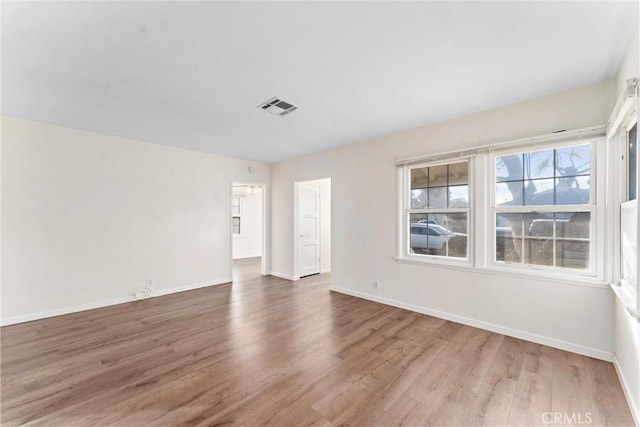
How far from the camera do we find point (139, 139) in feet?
13.7

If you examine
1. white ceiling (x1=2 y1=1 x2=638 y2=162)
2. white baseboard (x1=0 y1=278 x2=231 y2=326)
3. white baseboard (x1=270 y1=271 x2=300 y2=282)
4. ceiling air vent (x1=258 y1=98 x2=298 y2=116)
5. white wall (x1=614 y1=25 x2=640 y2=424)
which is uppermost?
white ceiling (x1=2 y1=1 x2=638 y2=162)

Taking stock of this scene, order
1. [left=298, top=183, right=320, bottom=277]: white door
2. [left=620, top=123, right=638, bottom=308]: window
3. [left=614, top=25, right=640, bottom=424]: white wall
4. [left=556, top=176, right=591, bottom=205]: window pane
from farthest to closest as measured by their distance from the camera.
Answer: [left=298, top=183, right=320, bottom=277]: white door → [left=556, top=176, right=591, bottom=205]: window pane → [left=620, top=123, right=638, bottom=308]: window → [left=614, top=25, right=640, bottom=424]: white wall

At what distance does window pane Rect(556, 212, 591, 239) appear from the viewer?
8.41 feet

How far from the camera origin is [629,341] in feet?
6.24

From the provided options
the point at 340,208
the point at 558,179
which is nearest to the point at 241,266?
the point at 340,208

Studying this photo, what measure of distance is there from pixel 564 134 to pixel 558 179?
0.45 metres

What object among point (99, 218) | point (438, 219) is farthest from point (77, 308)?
point (438, 219)

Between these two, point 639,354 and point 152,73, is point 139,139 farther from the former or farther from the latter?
point 639,354

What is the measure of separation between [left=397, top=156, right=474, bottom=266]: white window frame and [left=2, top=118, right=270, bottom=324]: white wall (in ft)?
11.3

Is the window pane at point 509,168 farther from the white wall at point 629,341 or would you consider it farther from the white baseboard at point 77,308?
the white baseboard at point 77,308

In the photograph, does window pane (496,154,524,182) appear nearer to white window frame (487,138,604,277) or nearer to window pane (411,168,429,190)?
white window frame (487,138,604,277)

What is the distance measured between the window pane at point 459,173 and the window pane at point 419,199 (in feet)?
1.27

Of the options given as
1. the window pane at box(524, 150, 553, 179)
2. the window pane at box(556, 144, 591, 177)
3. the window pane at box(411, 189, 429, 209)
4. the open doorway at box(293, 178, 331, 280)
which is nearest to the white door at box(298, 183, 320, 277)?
the open doorway at box(293, 178, 331, 280)

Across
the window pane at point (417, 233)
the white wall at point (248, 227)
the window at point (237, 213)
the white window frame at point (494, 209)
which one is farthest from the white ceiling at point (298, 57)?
the white wall at point (248, 227)
